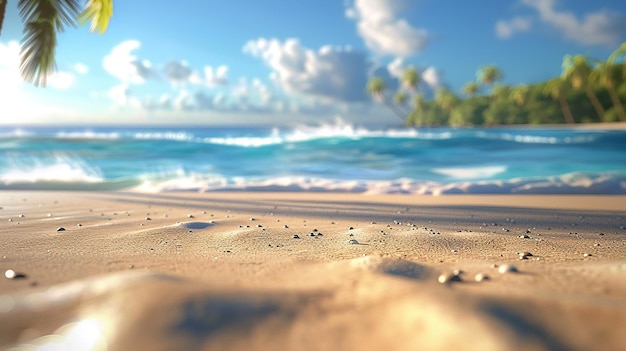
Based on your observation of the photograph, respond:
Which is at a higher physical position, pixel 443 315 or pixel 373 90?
pixel 373 90

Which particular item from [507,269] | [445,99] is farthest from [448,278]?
[445,99]

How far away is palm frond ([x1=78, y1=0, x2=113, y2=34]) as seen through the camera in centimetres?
657

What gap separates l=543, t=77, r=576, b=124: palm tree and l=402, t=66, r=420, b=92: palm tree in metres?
34.1

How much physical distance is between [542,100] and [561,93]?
16.5ft

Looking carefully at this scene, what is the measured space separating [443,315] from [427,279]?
1.75 ft

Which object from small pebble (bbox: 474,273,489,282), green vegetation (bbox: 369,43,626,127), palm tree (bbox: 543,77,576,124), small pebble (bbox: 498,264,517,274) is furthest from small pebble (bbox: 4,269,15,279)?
palm tree (bbox: 543,77,576,124)

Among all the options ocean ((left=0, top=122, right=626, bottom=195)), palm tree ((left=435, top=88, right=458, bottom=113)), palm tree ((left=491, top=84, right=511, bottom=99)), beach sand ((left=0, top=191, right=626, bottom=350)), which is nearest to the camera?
beach sand ((left=0, top=191, right=626, bottom=350))

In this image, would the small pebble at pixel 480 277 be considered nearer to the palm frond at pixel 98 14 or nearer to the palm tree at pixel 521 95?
the palm frond at pixel 98 14

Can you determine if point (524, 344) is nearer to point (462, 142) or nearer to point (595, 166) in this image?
point (595, 166)

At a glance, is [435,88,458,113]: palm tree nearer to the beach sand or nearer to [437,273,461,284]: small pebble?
the beach sand

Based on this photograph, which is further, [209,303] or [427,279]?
[427,279]

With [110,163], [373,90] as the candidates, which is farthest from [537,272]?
[373,90]

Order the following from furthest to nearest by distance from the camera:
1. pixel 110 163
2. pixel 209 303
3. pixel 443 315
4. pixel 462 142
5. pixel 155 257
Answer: pixel 462 142 → pixel 110 163 → pixel 155 257 → pixel 209 303 → pixel 443 315

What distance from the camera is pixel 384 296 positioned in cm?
193
